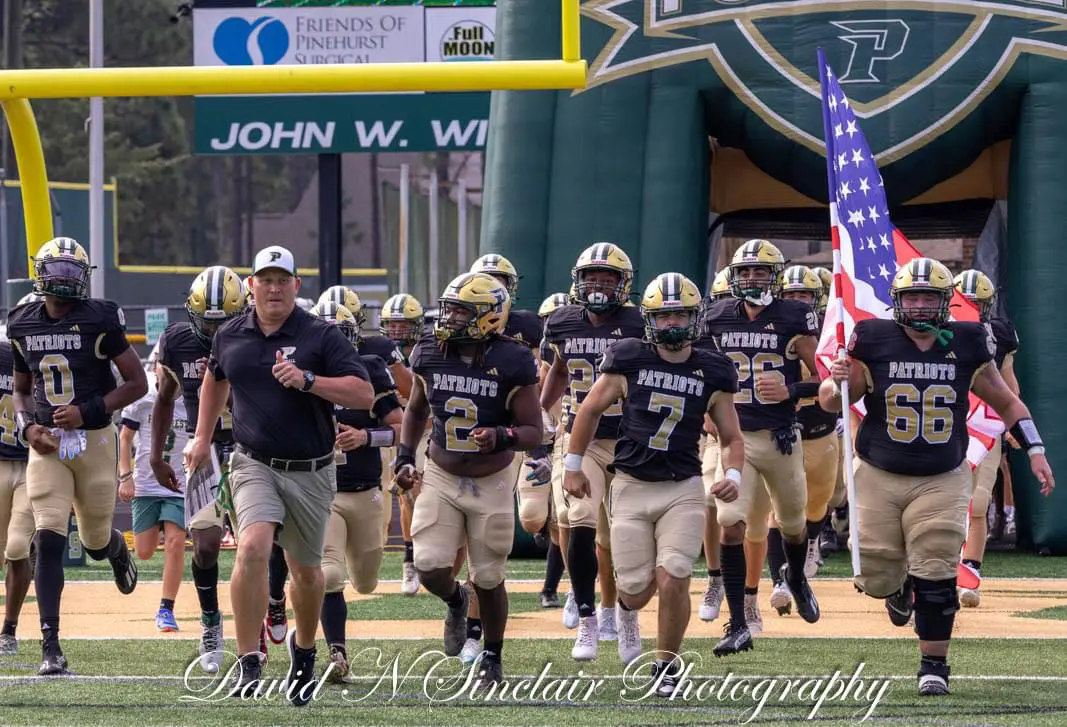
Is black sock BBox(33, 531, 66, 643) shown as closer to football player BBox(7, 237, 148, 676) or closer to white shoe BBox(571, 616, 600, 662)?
football player BBox(7, 237, 148, 676)

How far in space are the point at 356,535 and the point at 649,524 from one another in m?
1.46

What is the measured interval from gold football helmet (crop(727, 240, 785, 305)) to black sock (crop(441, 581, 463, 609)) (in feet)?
7.84

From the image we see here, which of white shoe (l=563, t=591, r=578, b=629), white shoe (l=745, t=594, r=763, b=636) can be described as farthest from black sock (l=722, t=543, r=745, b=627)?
white shoe (l=563, t=591, r=578, b=629)

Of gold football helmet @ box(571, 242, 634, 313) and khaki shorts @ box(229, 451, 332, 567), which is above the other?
gold football helmet @ box(571, 242, 634, 313)

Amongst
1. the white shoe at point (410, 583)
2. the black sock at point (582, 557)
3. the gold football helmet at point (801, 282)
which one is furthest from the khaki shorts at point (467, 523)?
the gold football helmet at point (801, 282)

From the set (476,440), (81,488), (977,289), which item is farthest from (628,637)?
(977,289)

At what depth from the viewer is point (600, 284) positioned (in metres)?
9.57

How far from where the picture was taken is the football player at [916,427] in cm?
798

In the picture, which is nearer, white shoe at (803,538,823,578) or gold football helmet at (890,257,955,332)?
gold football helmet at (890,257,955,332)

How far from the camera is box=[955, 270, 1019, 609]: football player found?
11.1 meters

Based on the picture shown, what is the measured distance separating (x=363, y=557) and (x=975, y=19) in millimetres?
7009

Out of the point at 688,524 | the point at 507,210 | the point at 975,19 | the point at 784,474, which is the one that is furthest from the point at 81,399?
the point at 975,19

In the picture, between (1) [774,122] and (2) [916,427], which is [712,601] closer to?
(2) [916,427]

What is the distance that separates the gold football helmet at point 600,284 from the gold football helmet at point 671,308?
1276 millimetres
